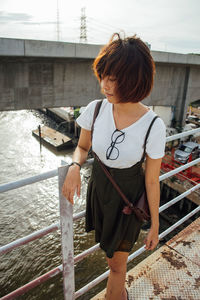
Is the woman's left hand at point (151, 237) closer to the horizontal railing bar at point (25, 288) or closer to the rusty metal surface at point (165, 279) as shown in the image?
the horizontal railing bar at point (25, 288)

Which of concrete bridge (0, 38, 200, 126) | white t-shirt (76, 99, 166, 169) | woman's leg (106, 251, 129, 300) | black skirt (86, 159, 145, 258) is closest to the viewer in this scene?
white t-shirt (76, 99, 166, 169)

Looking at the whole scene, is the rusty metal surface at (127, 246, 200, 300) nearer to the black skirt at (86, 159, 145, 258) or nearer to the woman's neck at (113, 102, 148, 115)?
the black skirt at (86, 159, 145, 258)

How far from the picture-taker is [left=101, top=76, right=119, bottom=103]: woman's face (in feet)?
3.55

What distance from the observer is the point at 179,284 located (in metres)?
1.89

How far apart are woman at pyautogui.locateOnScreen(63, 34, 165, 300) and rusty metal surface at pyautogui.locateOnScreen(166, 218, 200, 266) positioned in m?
0.98

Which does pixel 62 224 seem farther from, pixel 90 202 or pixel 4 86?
pixel 4 86

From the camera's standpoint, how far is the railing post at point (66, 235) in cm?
127

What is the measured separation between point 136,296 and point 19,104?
903 centimetres

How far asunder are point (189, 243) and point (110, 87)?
6.17 ft

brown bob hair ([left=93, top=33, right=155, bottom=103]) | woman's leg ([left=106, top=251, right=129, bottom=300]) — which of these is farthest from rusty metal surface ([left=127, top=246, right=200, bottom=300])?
brown bob hair ([left=93, top=33, right=155, bottom=103])

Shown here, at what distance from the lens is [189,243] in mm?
2301

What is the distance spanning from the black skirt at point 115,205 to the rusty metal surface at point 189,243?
108cm

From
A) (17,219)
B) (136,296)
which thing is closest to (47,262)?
(17,219)

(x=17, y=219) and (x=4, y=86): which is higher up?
(x=4, y=86)
